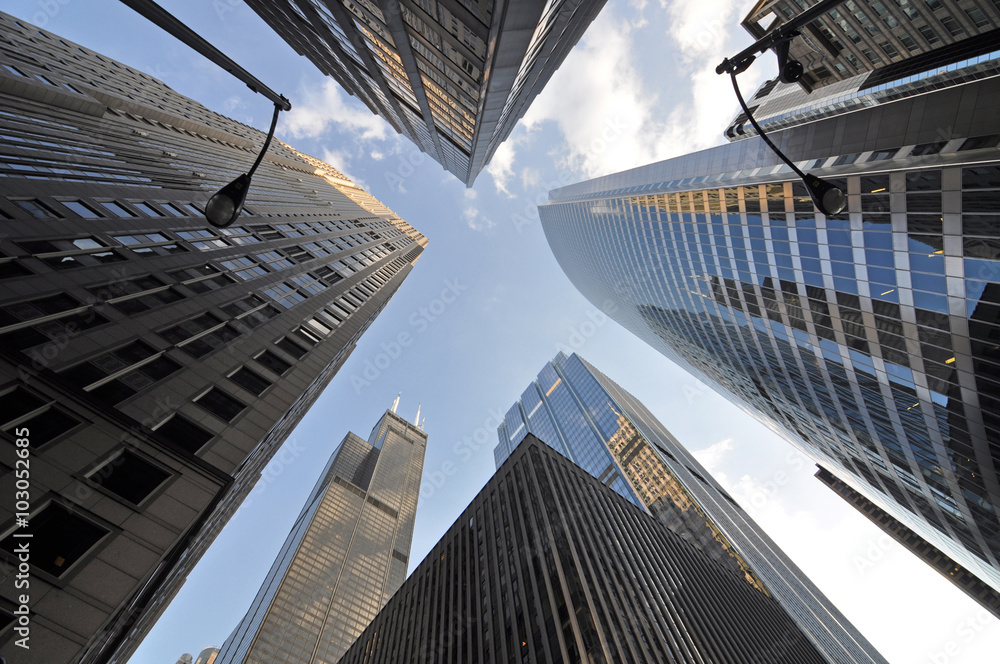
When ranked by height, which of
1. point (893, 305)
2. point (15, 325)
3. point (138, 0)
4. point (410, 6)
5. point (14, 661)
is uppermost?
point (893, 305)

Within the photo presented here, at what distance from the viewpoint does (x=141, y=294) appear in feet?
62.9

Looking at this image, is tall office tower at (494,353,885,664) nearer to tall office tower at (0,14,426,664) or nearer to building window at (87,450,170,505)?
tall office tower at (0,14,426,664)

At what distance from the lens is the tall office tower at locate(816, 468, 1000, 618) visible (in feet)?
337

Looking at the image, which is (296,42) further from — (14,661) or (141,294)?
(14,661)

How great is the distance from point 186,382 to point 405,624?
57.6 metres

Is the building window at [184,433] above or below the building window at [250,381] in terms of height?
above

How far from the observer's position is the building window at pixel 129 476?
40.8 ft

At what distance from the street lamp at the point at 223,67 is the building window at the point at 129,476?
360 inches

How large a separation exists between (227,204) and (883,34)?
7575cm

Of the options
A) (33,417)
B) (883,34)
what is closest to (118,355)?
(33,417)

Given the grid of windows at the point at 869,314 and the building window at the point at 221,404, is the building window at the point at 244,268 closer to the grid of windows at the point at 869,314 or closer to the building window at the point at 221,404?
the building window at the point at 221,404

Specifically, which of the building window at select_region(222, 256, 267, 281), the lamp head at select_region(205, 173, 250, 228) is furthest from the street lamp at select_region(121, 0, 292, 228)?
the building window at select_region(222, 256, 267, 281)

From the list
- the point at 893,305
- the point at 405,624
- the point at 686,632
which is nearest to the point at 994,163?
the point at 893,305

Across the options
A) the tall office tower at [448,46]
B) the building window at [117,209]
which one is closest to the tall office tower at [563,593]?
the tall office tower at [448,46]
